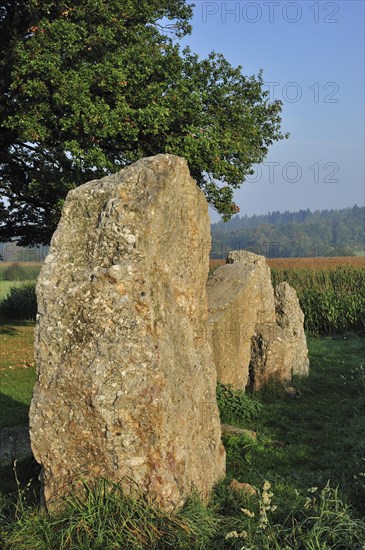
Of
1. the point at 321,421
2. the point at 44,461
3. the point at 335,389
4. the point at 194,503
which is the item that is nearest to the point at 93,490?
the point at 44,461

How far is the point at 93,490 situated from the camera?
5.17m

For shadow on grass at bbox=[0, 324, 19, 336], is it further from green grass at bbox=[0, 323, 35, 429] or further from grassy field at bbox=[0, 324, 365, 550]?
grassy field at bbox=[0, 324, 365, 550]

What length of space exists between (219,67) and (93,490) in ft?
56.9

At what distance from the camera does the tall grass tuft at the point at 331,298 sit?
22.2m

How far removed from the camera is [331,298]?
23.3 metres

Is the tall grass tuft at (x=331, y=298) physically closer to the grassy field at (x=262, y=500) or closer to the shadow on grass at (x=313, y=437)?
the shadow on grass at (x=313, y=437)

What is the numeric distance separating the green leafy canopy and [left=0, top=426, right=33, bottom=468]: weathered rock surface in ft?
34.3

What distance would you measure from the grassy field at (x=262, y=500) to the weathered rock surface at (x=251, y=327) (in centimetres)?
62

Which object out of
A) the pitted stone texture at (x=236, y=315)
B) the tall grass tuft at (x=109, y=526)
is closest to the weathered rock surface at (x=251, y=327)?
the pitted stone texture at (x=236, y=315)

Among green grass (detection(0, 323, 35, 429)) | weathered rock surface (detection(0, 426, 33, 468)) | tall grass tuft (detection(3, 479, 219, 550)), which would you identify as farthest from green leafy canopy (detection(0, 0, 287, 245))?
tall grass tuft (detection(3, 479, 219, 550))

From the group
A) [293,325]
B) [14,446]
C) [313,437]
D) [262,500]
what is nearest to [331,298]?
[293,325]

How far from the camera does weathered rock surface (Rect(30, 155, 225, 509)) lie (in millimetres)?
5188

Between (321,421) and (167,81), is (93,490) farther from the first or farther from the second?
(167,81)

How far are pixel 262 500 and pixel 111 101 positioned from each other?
49.9 ft
